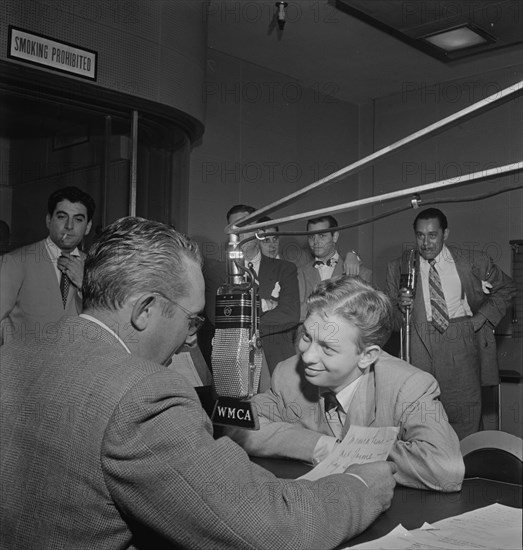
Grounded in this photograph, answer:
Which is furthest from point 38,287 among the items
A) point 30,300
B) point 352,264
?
point 352,264

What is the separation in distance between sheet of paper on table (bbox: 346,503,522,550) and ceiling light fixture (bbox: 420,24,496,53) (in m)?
1.32

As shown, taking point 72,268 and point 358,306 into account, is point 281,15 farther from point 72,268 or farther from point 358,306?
point 358,306

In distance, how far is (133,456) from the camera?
2.31 feet

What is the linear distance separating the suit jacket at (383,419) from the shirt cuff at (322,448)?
11 mm

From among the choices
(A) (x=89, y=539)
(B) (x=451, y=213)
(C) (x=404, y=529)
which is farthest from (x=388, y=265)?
(A) (x=89, y=539)

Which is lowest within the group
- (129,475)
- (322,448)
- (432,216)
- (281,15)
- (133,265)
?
(322,448)

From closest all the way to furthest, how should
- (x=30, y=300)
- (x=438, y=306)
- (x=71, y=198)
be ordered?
1. (x=438, y=306)
2. (x=30, y=300)
3. (x=71, y=198)

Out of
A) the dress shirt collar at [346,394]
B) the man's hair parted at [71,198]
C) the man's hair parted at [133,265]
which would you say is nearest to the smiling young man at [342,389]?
the dress shirt collar at [346,394]

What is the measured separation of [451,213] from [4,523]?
246 cm

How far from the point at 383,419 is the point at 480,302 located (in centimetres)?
126

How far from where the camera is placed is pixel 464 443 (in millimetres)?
1266

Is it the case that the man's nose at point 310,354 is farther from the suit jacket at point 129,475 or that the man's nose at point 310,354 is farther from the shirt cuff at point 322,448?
the suit jacket at point 129,475

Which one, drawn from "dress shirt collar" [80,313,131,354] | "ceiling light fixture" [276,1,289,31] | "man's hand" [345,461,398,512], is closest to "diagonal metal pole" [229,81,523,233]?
"dress shirt collar" [80,313,131,354]

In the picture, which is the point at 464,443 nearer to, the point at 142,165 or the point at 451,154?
the point at 451,154
